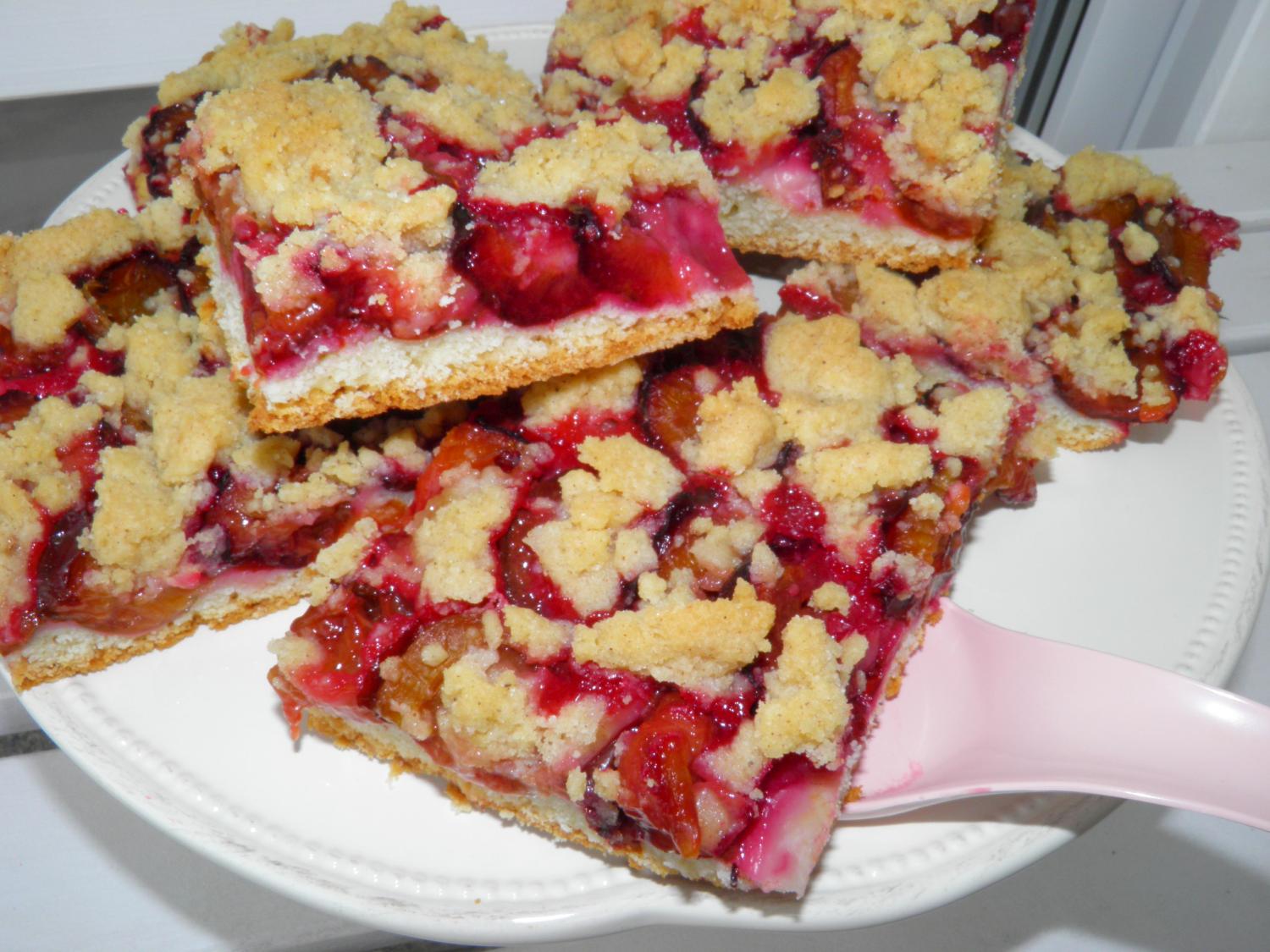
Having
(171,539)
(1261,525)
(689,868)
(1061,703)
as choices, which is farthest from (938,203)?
(171,539)

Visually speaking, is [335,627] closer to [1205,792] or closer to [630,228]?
[630,228]

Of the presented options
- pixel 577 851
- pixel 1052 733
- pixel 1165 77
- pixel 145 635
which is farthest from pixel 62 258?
pixel 1165 77

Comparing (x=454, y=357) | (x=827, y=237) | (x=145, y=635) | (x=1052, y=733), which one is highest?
(x=827, y=237)

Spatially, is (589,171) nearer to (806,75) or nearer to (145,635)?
(806,75)

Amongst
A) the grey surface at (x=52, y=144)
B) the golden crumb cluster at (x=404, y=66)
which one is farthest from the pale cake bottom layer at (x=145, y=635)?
the grey surface at (x=52, y=144)

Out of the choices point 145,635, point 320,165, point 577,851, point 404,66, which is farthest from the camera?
point 404,66

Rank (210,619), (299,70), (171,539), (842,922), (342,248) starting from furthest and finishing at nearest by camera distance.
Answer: (299,70) < (210,619) < (171,539) < (342,248) < (842,922)

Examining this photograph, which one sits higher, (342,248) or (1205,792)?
(342,248)

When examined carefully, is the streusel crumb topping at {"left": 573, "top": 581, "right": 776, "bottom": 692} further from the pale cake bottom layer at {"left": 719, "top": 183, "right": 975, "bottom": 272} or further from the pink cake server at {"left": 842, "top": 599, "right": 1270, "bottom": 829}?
the pale cake bottom layer at {"left": 719, "top": 183, "right": 975, "bottom": 272}
